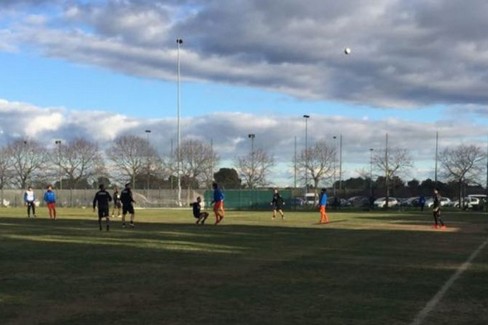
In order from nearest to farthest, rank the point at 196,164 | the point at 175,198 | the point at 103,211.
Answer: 1. the point at 103,211
2. the point at 175,198
3. the point at 196,164

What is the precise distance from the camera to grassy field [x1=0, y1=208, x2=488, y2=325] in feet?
27.1

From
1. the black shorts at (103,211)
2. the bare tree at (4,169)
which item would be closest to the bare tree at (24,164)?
the bare tree at (4,169)

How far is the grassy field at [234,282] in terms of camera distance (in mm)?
8266

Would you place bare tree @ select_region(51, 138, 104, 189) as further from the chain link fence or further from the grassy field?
the grassy field

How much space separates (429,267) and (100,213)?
13852 mm

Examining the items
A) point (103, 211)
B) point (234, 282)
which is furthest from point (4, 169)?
point (234, 282)

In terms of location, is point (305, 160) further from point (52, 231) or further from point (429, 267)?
point (429, 267)

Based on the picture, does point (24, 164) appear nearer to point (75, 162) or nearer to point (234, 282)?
point (75, 162)

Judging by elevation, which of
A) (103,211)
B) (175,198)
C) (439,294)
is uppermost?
(103,211)

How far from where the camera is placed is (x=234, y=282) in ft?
36.6

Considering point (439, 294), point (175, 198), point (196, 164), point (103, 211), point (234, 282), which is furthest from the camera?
point (196, 164)

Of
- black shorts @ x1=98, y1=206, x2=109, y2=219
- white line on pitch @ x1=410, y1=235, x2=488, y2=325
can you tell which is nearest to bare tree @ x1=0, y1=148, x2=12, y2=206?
black shorts @ x1=98, y1=206, x2=109, y2=219

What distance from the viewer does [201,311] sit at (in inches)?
333

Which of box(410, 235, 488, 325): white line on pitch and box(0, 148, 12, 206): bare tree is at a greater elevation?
box(0, 148, 12, 206): bare tree
